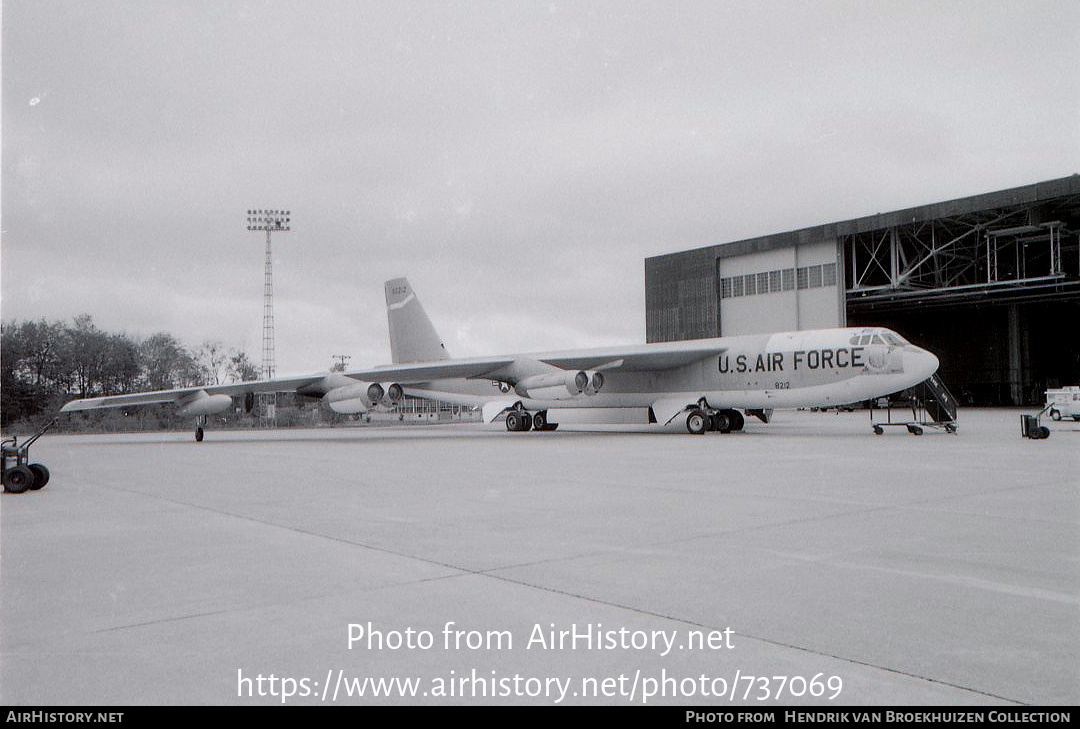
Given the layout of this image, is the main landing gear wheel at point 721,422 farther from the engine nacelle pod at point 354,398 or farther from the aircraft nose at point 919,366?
the engine nacelle pod at point 354,398

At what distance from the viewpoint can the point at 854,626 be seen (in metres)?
3.87

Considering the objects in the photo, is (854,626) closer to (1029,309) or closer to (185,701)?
(185,701)

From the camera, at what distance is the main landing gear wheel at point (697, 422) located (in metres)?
24.1

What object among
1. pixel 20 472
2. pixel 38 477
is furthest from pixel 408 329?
pixel 20 472

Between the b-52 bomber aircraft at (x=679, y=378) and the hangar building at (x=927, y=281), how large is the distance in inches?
679

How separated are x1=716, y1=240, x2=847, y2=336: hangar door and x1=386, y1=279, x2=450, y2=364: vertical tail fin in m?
20.3

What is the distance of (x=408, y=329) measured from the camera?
31844mm

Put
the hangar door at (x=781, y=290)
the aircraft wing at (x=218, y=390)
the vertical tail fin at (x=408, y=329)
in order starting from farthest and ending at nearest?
the hangar door at (x=781, y=290) → the vertical tail fin at (x=408, y=329) → the aircraft wing at (x=218, y=390)

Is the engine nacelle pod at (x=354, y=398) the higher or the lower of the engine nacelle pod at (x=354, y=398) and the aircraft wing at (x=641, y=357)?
the lower

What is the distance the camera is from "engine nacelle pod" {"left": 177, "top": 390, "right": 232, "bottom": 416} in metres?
25.2

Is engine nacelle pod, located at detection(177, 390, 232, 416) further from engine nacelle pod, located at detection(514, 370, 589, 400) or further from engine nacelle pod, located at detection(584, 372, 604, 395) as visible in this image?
engine nacelle pod, located at detection(584, 372, 604, 395)

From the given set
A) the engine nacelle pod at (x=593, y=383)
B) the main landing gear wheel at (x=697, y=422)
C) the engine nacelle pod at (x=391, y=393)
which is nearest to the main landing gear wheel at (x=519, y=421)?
the engine nacelle pod at (x=593, y=383)

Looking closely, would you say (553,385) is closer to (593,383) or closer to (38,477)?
(593,383)

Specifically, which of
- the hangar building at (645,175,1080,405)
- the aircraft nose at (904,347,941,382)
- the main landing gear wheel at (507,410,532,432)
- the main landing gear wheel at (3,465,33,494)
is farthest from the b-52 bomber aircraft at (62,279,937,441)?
the hangar building at (645,175,1080,405)
